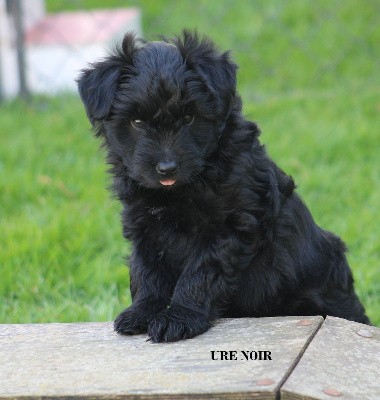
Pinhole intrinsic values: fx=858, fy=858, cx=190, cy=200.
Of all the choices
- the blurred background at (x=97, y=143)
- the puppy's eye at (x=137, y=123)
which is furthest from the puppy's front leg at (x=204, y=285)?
the blurred background at (x=97, y=143)

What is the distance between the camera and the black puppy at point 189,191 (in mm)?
3002

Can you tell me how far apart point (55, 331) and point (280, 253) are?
2.96 ft

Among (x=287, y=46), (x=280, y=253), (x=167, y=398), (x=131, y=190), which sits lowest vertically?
(x=167, y=398)

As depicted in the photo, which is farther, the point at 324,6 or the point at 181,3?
the point at 181,3

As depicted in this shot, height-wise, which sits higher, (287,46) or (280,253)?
(287,46)

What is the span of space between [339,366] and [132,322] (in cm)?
79

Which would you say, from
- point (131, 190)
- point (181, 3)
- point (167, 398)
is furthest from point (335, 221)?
point (181, 3)

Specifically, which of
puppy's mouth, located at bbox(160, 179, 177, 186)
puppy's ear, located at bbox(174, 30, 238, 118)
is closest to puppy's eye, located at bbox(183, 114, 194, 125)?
puppy's ear, located at bbox(174, 30, 238, 118)

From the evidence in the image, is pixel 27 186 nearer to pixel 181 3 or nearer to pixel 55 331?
pixel 55 331

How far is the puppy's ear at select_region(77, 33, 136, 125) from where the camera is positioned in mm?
3111

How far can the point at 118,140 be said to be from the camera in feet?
10.3

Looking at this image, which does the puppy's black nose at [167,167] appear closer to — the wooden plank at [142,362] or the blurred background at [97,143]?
the wooden plank at [142,362]

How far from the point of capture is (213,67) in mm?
3152

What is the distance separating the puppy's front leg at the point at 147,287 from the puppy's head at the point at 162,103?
13.8 inches
